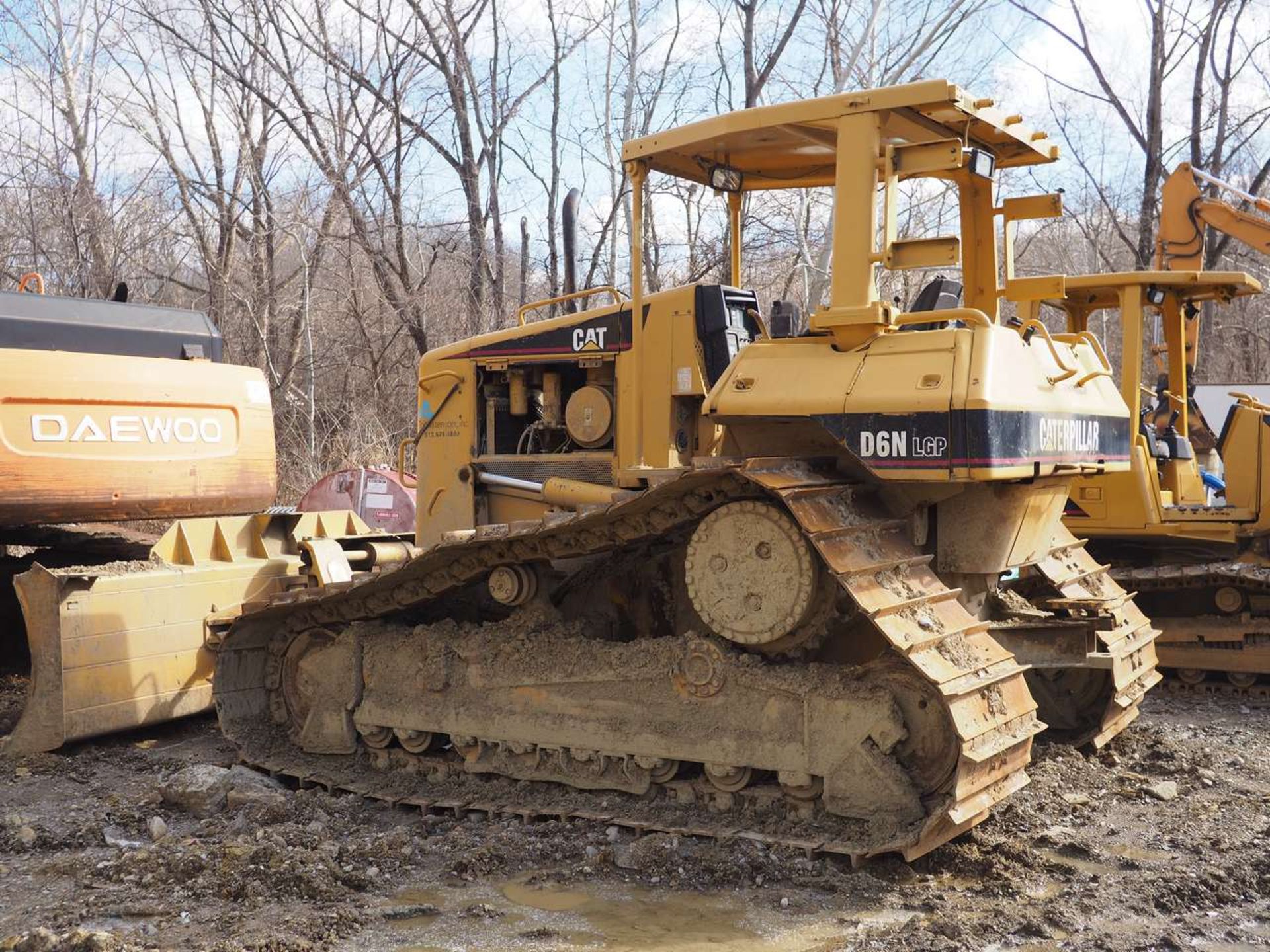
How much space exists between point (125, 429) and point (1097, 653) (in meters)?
4.92

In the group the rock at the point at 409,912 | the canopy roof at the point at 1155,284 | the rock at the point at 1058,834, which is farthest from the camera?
the canopy roof at the point at 1155,284

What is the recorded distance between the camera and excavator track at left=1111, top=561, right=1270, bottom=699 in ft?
24.7

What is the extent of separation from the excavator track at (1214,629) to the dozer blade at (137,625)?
17.6 ft

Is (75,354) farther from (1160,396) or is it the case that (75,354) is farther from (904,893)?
(1160,396)

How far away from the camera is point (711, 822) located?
4.74 meters

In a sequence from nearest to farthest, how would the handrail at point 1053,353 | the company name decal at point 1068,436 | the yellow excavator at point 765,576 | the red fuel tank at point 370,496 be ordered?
the yellow excavator at point 765,576
the company name decal at point 1068,436
the handrail at point 1053,353
the red fuel tank at point 370,496

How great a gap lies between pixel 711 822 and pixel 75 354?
3.99m

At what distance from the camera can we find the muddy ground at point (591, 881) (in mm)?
3887

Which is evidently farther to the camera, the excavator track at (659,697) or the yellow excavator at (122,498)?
the yellow excavator at (122,498)

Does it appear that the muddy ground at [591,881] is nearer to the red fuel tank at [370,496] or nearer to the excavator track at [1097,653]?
the excavator track at [1097,653]

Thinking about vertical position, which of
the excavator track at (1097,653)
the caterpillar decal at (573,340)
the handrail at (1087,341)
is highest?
the caterpillar decal at (573,340)

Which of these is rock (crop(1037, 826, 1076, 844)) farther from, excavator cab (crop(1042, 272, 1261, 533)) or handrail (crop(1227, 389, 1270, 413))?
handrail (crop(1227, 389, 1270, 413))

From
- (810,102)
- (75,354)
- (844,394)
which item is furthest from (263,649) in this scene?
(810,102)

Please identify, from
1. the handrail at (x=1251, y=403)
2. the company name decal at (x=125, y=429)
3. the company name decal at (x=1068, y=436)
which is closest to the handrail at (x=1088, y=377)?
the company name decal at (x=1068, y=436)
